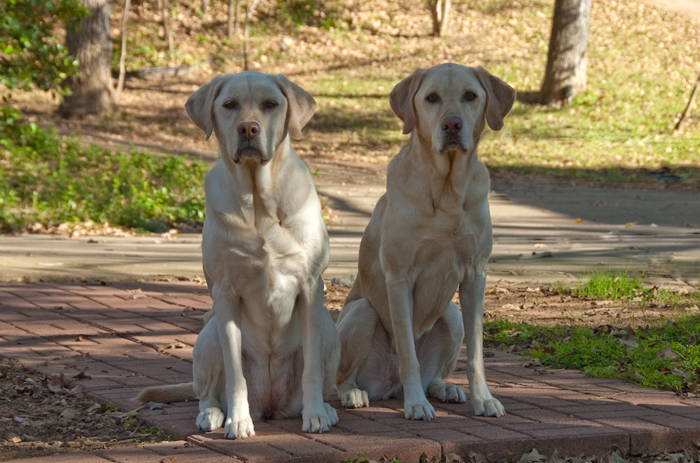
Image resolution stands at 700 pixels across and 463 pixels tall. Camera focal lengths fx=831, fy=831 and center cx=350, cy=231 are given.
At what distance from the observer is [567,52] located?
1962 cm

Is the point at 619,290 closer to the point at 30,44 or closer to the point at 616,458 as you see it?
the point at 616,458

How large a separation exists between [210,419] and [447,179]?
5.43ft

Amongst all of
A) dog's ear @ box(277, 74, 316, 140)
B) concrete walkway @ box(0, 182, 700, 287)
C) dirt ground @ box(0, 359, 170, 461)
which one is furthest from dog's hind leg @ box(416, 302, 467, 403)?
concrete walkway @ box(0, 182, 700, 287)

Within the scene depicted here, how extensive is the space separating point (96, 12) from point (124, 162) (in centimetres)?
538

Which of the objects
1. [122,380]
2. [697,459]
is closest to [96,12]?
[122,380]

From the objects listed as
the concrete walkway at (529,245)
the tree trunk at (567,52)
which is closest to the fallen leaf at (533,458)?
the concrete walkway at (529,245)

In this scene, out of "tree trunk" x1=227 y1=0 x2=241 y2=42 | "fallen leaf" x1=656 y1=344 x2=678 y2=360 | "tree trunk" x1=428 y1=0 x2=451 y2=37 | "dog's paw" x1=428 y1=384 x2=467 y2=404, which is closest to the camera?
"dog's paw" x1=428 y1=384 x2=467 y2=404

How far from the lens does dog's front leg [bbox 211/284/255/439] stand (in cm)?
389

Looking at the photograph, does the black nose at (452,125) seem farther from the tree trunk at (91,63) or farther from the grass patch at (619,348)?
the tree trunk at (91,63)

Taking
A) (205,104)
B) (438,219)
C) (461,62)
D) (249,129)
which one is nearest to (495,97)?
(438,219)

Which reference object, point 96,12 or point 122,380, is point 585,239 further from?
point 96,12

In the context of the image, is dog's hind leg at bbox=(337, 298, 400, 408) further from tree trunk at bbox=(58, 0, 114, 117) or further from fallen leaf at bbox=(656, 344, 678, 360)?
tree trunk at bbox=(58, 0, 114, 117)

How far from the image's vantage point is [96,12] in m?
16.6

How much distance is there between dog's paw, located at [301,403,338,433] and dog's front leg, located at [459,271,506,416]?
2.46 ft
